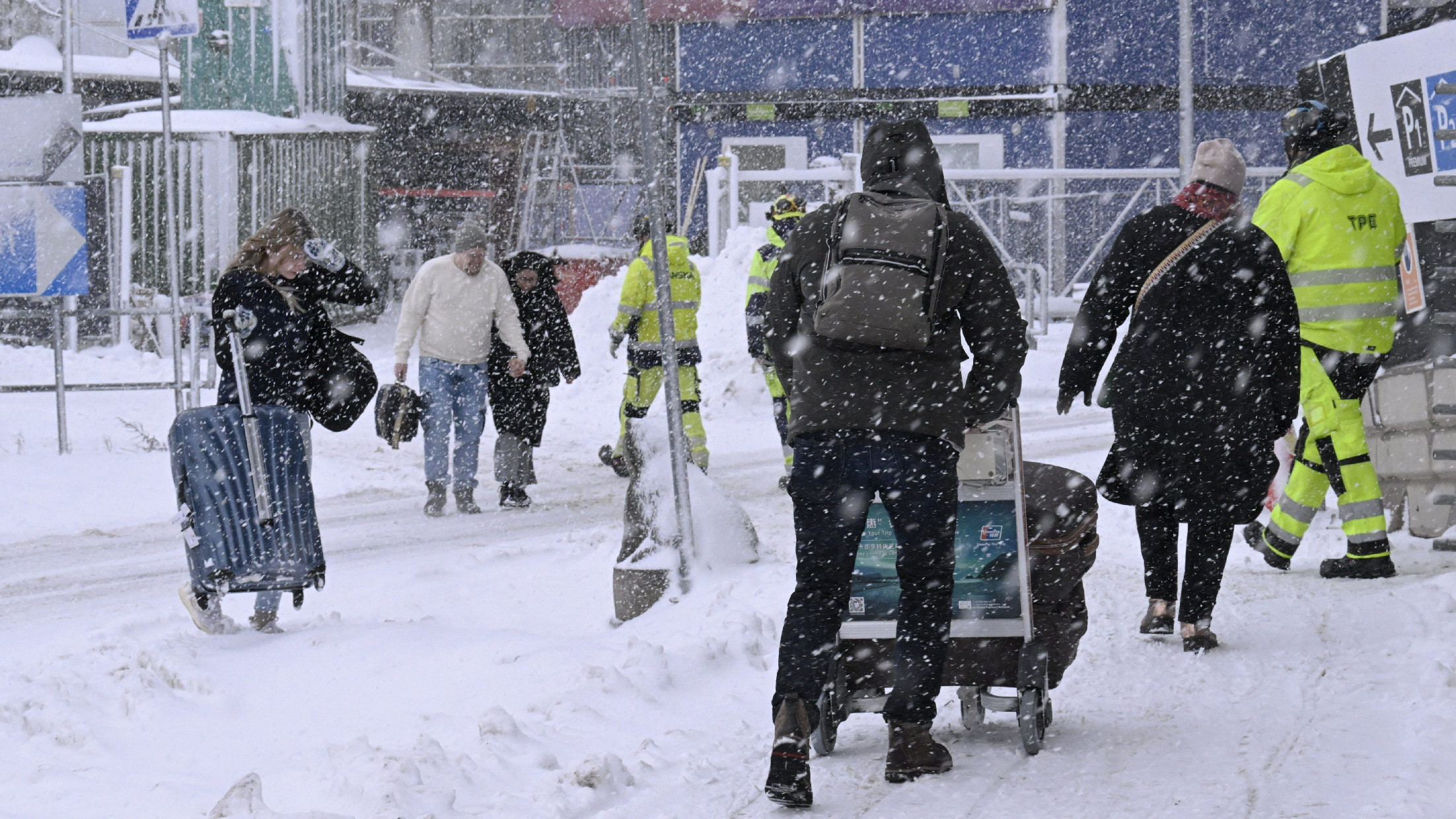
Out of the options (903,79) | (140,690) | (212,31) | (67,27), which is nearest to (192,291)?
(212,31)

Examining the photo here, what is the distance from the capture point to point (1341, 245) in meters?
6.69

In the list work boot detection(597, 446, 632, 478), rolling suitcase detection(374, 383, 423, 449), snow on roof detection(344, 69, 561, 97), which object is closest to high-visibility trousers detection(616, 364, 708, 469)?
work boot detection(597, 446, 632, 478)

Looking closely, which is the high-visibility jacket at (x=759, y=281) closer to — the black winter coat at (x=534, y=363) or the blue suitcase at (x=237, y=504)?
the black winter coat at (x=534, y=363)

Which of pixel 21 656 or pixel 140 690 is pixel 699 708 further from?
pixel 21 656

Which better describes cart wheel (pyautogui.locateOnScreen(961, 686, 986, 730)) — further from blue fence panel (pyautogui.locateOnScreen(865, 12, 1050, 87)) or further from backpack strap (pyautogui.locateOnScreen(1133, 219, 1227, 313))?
blue fence panel (pyautogui.locateOnScreen(865, 12, 1050, 87))

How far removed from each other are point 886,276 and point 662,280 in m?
2.53

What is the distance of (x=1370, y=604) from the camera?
6188mm

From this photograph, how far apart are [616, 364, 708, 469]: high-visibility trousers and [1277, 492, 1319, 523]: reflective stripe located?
14.3ft

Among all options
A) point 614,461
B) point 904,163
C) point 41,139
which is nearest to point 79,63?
point 41,139

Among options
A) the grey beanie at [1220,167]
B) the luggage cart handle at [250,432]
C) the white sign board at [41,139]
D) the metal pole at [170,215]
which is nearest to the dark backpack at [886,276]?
the grey beanie at [1220,167]

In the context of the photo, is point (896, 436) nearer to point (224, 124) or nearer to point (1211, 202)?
point (1211, 202)

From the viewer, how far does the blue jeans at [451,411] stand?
9609 millimetres

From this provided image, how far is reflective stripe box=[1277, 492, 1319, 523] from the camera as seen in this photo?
6844 millimetres

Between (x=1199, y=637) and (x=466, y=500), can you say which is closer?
(x=1199, y=637)
